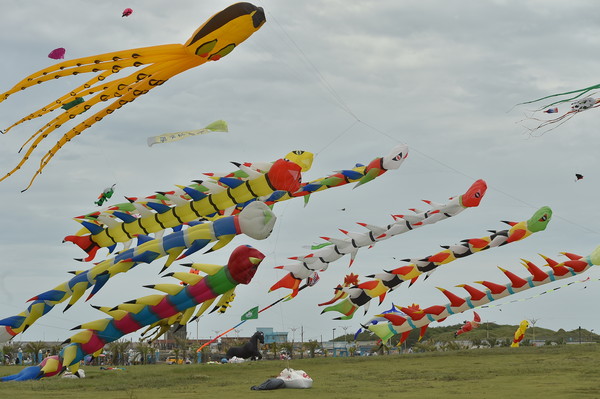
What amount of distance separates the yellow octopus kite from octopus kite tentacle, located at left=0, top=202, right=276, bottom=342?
2957mm

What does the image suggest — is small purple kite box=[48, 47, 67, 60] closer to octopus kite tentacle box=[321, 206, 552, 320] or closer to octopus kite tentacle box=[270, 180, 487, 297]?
octopus kite tentacle box=[270, 180, 487, 297]

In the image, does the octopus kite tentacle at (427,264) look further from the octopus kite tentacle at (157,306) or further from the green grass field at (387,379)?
the octopus kite tentacle at (157,306)

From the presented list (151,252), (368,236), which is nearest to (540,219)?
(368,236)

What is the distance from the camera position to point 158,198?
19.5 metres

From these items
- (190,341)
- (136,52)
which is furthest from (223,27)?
(190,341)

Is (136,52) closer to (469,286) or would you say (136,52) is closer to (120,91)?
(120,91)

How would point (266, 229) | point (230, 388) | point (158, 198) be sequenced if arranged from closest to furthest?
point (266, 229) → point (158, 198) → point (230, 388)

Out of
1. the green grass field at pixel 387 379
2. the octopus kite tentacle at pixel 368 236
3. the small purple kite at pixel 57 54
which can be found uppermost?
the small purple kite at pixel 57 54

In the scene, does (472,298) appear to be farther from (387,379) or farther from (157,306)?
(157,306)

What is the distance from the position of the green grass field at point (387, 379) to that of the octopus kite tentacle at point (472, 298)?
1647 millimetres

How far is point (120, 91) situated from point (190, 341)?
5529 centimetres

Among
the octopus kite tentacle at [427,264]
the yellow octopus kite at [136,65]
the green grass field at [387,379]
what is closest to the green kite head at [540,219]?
the octopus kite tentacle at [427,264]

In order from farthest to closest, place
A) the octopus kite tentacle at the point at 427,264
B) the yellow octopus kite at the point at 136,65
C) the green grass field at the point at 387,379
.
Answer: the octopus kite tentacle at the point at 427,264 < the green grass field at the point at 387,379 < the yellow octopus kite at the point at 136,65

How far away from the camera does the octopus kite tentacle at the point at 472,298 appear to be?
31.1 meters
